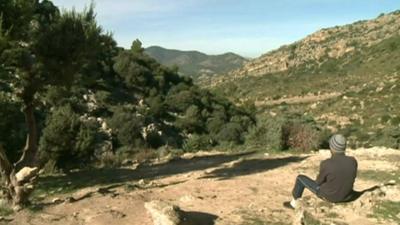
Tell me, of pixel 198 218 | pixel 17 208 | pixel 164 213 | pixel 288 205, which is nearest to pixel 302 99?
pixel 288 205

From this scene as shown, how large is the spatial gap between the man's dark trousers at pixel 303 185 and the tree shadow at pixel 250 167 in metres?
4.63

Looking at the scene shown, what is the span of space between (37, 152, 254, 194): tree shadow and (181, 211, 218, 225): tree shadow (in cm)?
558

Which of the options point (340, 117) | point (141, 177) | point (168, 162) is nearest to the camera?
point (141, 177)

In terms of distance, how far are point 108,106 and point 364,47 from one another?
62.1 m

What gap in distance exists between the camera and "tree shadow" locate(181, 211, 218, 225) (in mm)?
9320

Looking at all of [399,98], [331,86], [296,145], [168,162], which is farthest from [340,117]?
[168,162]

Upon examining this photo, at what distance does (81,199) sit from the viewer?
11.5 metres

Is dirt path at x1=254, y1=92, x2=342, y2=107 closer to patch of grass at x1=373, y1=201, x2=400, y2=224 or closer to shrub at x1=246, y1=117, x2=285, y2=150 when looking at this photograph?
shrub at x1=246, y1=117, x2=285, y2=150

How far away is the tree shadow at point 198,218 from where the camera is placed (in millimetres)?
9320

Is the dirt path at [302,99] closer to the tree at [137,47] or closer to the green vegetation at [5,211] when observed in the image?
the tree at [137,47]

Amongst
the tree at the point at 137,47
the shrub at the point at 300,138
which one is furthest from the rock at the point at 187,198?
the tree at the point at 137,47

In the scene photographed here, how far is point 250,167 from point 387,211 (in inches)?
275

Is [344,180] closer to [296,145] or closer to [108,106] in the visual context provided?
[296,145]

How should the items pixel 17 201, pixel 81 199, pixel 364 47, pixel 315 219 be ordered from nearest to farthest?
pixel 315 219 → pixel 17 201 → pixel 81 199 → pixel 364 47
